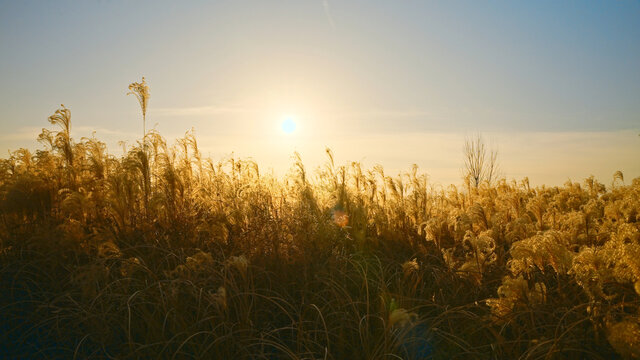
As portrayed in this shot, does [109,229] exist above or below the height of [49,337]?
above

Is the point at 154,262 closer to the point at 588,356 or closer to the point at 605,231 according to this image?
the point at 588,356

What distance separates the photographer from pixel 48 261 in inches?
170

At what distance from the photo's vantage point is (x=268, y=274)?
156 inches

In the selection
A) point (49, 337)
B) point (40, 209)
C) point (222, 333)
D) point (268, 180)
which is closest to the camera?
point (222, 333)

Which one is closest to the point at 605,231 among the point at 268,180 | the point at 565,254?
the point at 565,254

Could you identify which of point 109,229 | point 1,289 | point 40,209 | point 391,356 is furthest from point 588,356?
point 40,209

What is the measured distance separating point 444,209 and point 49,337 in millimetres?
6136

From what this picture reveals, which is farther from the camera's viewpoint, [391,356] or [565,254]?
[565,254]

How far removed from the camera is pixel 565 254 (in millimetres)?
3303

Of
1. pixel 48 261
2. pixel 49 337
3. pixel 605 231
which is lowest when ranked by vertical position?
pixel 49 337

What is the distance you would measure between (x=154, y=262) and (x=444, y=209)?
5.29 metres

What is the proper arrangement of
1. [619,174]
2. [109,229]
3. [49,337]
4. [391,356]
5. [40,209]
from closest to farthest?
[391,356] < [49,337] < [109,229] < [40,209] < [619,174]

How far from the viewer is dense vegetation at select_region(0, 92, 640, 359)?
3.10 meters

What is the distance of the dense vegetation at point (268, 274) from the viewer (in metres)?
3.10
